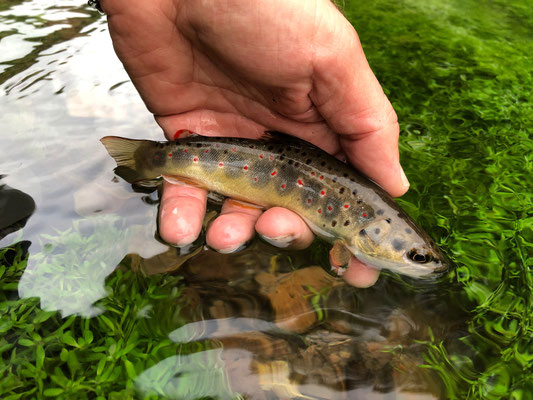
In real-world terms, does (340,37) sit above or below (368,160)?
above

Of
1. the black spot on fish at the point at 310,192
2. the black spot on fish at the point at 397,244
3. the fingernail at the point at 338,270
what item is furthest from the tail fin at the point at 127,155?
the black spot on fish at the point at 397,244

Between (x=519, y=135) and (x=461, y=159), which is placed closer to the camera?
(x=461, y=159)

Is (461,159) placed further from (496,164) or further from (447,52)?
(447,52)

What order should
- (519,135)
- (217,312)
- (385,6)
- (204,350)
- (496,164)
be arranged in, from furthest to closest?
(385,6) < (519,135) < (496,164) < (217,312) < (204,350)

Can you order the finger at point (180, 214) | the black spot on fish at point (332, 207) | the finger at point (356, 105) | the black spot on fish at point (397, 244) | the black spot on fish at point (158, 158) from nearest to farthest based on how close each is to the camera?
the finger at point (356, 105) → the black spot on fish at point (397, 244) → the finger at point (180, 214) → the black spot on fish at point (332, 207) → the black spot on fish at point (158, 158)

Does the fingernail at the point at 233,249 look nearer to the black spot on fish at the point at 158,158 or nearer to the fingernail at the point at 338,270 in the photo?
the fingernail at the point at 338,270

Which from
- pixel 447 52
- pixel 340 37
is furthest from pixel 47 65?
pixel 447 52

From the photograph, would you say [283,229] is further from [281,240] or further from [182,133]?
[182,133]

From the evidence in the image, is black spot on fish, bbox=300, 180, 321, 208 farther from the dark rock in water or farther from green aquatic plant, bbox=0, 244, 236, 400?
the dark rock in water
